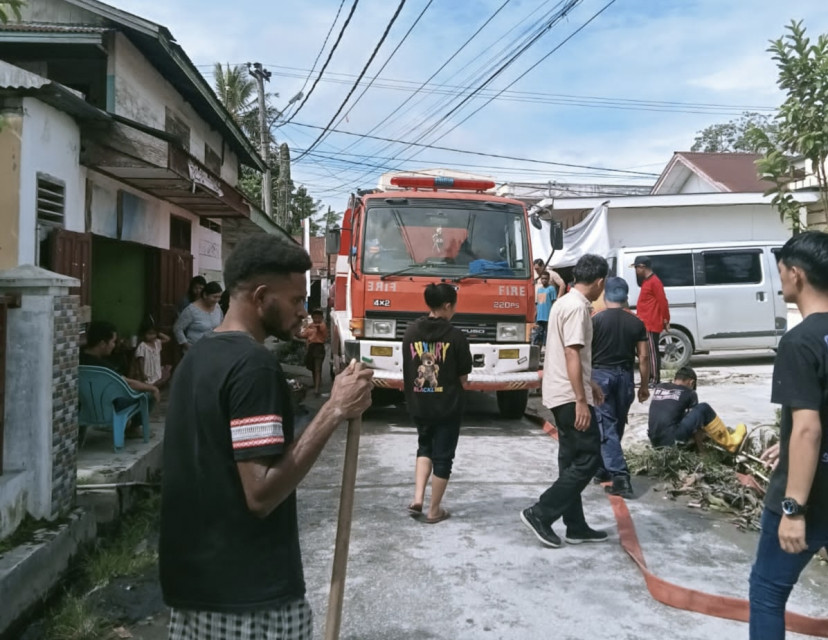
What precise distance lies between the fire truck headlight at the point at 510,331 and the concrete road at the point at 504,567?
2061 mm

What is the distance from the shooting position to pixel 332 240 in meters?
8.81

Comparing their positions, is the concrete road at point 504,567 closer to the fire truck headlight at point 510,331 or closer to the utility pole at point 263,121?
the fire truck headlight at point 510,331

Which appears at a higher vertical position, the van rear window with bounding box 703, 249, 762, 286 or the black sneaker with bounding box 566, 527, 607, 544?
the van rear window with bounding box 703, 249, 762, 286

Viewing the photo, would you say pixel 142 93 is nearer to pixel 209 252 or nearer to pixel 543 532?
pixel 209 252

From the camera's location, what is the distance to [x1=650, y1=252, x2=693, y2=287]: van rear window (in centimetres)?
1182

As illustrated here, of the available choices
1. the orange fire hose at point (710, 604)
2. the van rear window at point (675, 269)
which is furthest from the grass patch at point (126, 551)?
the van rear window at point (675, 269)

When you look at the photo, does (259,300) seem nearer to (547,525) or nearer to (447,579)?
Result: (447,579)

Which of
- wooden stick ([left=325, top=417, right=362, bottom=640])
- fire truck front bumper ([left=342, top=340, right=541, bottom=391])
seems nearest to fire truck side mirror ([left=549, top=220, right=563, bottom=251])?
fire truck front bumper ([left=342, top=340, right=541, bottom=391])

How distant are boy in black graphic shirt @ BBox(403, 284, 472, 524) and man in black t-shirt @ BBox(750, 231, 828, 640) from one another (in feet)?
8.05

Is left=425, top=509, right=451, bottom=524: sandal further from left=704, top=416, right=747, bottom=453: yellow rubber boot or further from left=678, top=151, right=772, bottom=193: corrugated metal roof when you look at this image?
left=678, top=151, right=772, bottom=193: corrugated metal roof

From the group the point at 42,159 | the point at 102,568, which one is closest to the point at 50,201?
the point at 42,159

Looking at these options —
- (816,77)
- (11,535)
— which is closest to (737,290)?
(816,77)

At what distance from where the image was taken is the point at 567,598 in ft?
12.2

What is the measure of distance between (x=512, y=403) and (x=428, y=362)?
4.06 m
